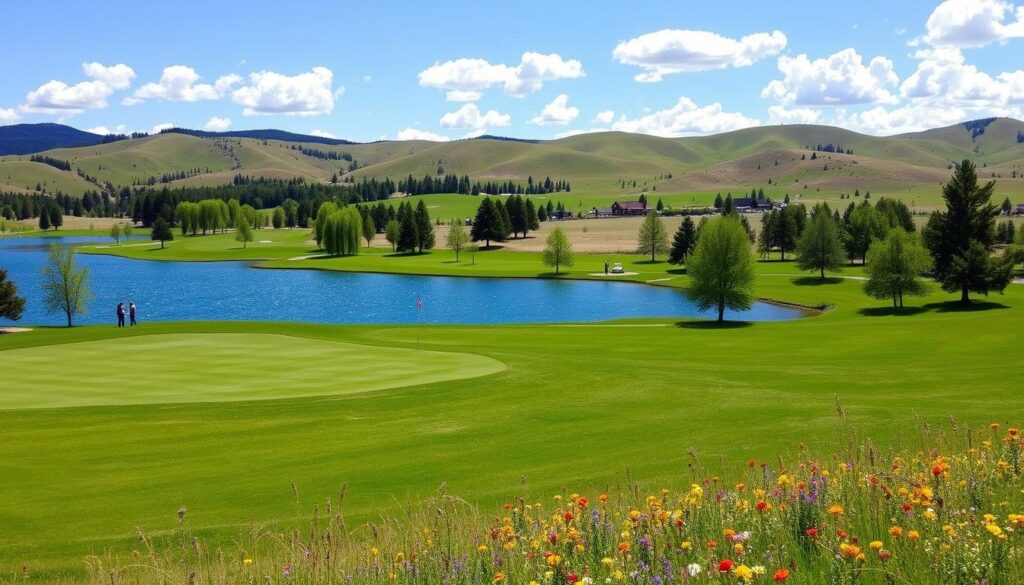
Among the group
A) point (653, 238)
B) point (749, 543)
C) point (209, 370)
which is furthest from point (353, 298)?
point (749, 543)

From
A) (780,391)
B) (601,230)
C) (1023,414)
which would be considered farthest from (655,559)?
(601,230)

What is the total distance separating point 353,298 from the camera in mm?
84125

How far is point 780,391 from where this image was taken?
74.6 ft

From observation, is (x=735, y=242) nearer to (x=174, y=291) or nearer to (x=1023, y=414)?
(x=1023, y=414)

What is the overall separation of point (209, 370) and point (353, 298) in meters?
58.2

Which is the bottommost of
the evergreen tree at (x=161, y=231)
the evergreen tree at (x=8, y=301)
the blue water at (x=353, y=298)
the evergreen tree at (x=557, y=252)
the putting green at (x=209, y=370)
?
the blue water at (x=353, y=298)

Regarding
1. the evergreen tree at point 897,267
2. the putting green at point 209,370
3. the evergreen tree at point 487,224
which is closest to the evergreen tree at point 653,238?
the evergreen tree at point 487,224

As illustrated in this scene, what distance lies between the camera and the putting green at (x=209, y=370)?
74.0 feet

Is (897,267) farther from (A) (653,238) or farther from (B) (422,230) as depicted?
(B) (422,230)

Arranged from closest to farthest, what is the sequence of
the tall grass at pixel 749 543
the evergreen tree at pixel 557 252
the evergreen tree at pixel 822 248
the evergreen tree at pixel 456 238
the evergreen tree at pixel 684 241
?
the tall grass at pixel 749 543, the evergreen tree at pixel 822 248, the evergreen tree at pixel 557 252, the evergreen tree at pixel 684 241, the evergreen tree at pixel 456 238

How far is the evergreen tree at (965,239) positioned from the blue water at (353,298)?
12049 mm

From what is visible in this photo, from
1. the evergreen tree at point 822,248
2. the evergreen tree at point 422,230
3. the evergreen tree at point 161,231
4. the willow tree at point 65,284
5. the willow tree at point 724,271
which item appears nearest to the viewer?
the willow tree at point 724,271

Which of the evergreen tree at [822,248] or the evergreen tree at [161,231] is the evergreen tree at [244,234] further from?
the evergreen tree at [822,248]

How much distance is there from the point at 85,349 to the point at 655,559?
101ft
